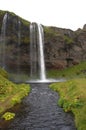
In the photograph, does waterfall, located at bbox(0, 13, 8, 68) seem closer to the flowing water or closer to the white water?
the white water

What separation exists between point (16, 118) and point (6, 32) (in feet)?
252

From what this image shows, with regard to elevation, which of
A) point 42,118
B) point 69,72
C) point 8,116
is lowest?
point 42,118

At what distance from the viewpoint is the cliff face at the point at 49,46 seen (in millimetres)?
101938

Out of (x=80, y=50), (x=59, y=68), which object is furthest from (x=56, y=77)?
(x=80, y=50)

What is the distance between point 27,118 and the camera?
2808 cm

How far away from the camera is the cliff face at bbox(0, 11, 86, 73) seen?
334 ft

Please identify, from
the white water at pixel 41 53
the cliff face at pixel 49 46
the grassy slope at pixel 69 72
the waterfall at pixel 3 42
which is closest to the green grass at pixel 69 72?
the grassy slope at pixel 69 72

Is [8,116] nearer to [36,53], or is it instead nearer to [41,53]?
[36,53]

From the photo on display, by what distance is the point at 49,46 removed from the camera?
10900cm

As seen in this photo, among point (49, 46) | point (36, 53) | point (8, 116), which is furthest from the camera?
point (49, 46)

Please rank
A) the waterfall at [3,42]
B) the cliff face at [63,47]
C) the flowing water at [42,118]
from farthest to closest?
the cliff face at [63,47]
the waterfall at [3,42]
the flowing water at [42,118]

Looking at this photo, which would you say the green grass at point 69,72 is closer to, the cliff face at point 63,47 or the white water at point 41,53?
the cliff face at point 63,47

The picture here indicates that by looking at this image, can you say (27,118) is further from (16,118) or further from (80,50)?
(80,50)

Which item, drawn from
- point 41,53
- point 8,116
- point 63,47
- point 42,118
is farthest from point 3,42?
point 42,118
